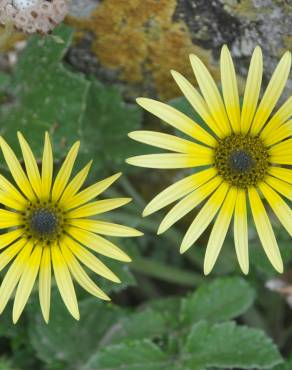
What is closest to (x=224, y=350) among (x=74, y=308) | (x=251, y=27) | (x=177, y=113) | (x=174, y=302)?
(x=174, y=302)

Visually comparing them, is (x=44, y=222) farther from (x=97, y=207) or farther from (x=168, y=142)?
(x=168, y=142)

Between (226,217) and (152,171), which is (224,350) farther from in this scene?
(152,171)

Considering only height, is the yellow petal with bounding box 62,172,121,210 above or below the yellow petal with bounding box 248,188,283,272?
above

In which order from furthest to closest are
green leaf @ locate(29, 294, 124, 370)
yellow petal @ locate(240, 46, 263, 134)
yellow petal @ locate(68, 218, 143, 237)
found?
green leaf @ locate(29, 294, 124, 370)
yellow petal @ locate(68, 218, 143, 237)
yellow petal @ locate(240, 46, 263, 134)

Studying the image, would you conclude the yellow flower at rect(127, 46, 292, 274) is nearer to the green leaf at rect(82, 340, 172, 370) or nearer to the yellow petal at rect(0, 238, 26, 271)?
A: the yellow petal at rect(0, 238, 26, 271)

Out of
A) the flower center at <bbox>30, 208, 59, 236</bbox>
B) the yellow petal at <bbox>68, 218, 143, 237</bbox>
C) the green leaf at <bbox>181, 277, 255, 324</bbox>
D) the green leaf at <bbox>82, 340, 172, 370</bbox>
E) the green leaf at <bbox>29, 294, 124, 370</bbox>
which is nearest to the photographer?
the yellow petal at <bbox>68, 218, 143, 237</bbox>

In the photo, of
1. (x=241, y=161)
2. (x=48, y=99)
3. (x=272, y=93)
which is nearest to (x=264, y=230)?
(x=241, y=161)

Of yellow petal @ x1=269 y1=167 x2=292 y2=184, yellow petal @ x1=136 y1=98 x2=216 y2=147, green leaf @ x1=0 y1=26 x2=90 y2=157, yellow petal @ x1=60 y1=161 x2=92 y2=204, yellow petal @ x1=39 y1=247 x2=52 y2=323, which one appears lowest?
yellow petal @ x1=39 y1=247 x2=52 y2=323

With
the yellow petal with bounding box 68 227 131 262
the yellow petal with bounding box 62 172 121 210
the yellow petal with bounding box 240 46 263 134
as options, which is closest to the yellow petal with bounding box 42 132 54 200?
the yellow petal with bounding box 62 172 121 210

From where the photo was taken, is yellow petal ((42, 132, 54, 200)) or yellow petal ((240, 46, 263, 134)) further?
yellow petal ((42, 132, 54, 200))
